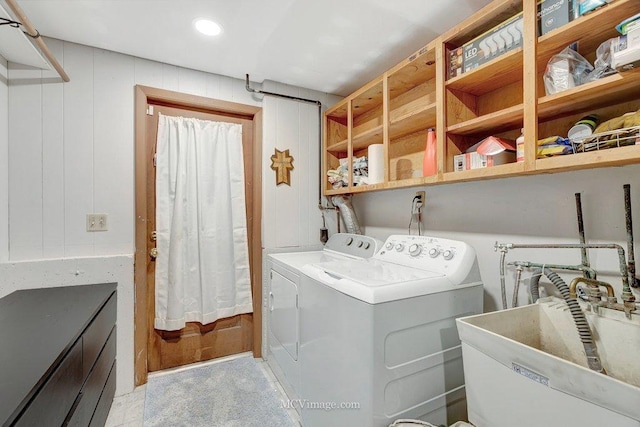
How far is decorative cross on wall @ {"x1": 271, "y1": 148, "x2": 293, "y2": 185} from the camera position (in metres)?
2.40

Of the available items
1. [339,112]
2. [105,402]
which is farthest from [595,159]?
[105,402]

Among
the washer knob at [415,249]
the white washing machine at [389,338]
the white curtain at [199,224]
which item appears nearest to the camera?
the white washing machine at [389,338]

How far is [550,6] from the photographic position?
3.56ft

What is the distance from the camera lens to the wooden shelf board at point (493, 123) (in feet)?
3.98

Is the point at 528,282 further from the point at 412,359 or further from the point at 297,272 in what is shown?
the point at 297,272

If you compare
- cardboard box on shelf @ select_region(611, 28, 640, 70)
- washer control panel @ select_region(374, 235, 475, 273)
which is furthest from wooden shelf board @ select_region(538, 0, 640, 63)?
washer control panel @ select_region(374, 235, 475, 273)

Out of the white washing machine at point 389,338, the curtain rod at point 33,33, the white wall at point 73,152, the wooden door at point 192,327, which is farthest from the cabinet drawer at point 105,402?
the curtain rod at point 33,33

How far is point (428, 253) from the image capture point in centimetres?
155

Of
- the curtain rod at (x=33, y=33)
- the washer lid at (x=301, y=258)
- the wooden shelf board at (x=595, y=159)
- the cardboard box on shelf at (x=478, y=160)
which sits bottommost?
the washer lid at (x=301, y=258)

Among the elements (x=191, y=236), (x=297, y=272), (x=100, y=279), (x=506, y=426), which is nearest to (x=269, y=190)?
(x=191, y=236)

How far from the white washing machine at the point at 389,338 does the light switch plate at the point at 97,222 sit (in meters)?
1.46

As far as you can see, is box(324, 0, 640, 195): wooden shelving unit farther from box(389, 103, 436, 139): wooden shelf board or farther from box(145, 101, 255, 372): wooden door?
box(145, 101, 255, 372): wooden door

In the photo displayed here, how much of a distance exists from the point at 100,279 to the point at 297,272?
4.30ft

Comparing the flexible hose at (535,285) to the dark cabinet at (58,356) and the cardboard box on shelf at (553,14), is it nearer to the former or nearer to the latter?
the cardboard box on shelf at (553,14)
